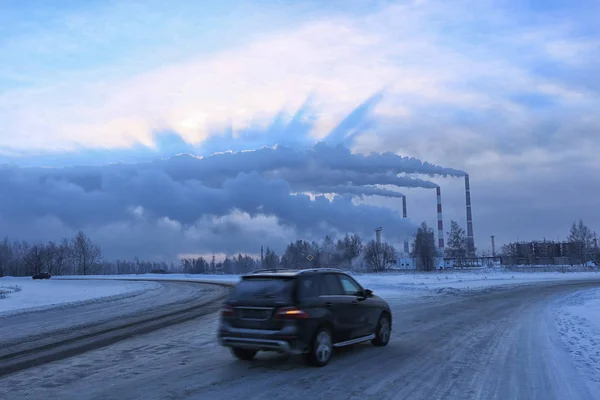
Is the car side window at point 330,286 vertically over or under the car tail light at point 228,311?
over

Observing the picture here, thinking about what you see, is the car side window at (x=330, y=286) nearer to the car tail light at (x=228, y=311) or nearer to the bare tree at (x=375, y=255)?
the car tail light at (x=228, y=311)

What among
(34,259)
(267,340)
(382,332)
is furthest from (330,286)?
(34,259)

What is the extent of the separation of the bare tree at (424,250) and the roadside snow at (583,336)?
92548 mm

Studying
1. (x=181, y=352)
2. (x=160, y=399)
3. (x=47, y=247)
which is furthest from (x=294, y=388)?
(x=47, y=247)

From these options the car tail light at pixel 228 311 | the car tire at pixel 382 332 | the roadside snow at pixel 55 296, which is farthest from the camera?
the roadside snow at pixel 55 296

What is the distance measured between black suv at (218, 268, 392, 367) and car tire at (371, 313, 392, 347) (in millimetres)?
967

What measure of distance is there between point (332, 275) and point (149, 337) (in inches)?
223

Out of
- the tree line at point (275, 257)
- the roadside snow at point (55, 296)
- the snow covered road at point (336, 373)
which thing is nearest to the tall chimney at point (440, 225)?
the tree line at point (275, 257)

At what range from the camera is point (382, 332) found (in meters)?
11.4

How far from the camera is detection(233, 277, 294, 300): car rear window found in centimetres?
917

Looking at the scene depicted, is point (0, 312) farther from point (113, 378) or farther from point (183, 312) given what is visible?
point (113, 378)

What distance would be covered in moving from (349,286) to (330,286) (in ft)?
2.41

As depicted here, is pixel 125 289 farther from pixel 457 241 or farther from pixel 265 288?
pixel 457 241

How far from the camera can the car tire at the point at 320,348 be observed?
9.03 m
